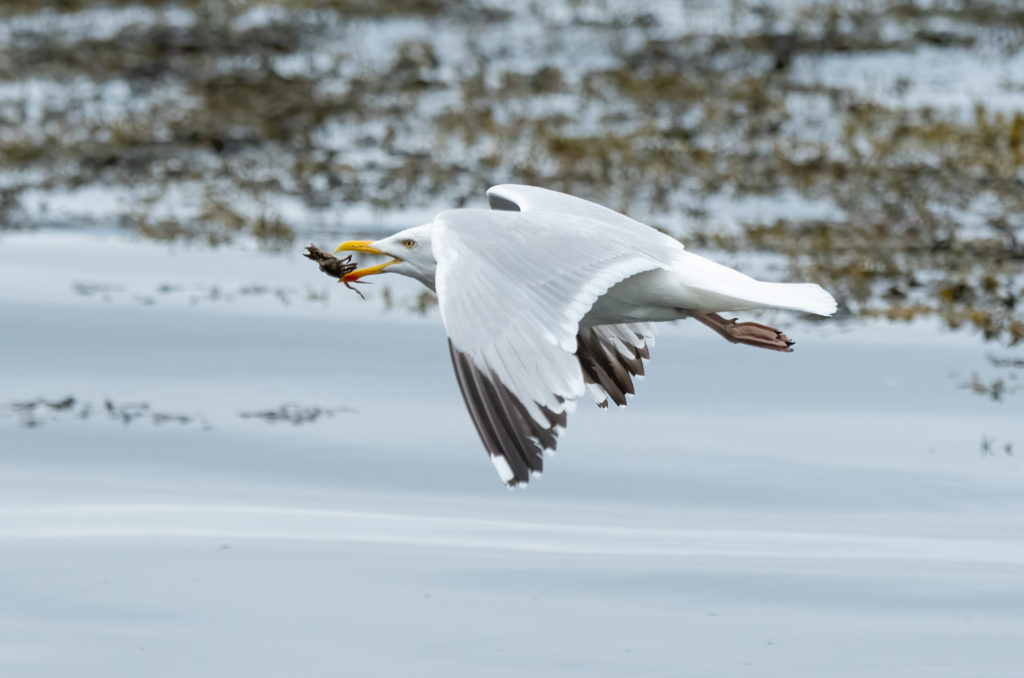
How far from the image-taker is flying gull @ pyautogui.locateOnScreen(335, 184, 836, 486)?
496cm

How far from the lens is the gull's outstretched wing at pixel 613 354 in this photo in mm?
6797

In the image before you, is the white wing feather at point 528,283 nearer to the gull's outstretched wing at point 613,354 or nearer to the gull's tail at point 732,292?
the gull's tail at point 732,292

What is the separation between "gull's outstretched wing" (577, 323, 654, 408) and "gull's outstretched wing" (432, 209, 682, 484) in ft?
2.21

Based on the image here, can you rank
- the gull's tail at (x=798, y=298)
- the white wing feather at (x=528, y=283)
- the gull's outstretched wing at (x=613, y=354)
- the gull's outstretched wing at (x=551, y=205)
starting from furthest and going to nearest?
the gull's outstretched wing at (x=613, y=354) < the gull's outstretched wing at (x=551, y=205) < the gull's tail at (x=798, y=298) < the white wing feather at (x=528, y=283)

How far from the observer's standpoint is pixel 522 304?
5.37 metres

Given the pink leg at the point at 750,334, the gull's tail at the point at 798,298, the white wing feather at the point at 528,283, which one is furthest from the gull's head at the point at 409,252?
the gull's tail at the point at 798,298

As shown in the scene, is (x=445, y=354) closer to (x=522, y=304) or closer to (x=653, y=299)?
(x=653, y=299)

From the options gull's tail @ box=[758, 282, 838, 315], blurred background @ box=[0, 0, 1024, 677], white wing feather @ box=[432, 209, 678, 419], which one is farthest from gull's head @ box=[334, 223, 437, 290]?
blurred background @ box=[0, 0, 1024, 677]

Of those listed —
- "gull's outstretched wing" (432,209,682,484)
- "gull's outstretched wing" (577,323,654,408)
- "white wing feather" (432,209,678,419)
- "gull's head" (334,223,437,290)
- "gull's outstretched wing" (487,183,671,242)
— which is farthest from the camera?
"gull's outstretched wing" (577,323,654,408)

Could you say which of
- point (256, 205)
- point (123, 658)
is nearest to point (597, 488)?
point (123, 658)

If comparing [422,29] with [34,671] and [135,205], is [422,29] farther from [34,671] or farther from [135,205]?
[34,671]

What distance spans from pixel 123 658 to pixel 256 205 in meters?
6.81

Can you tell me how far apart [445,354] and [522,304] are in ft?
15.9

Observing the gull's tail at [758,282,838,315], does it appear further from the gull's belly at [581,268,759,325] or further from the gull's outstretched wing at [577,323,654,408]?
the gull's outstretched wing at [577,323,654,408]
